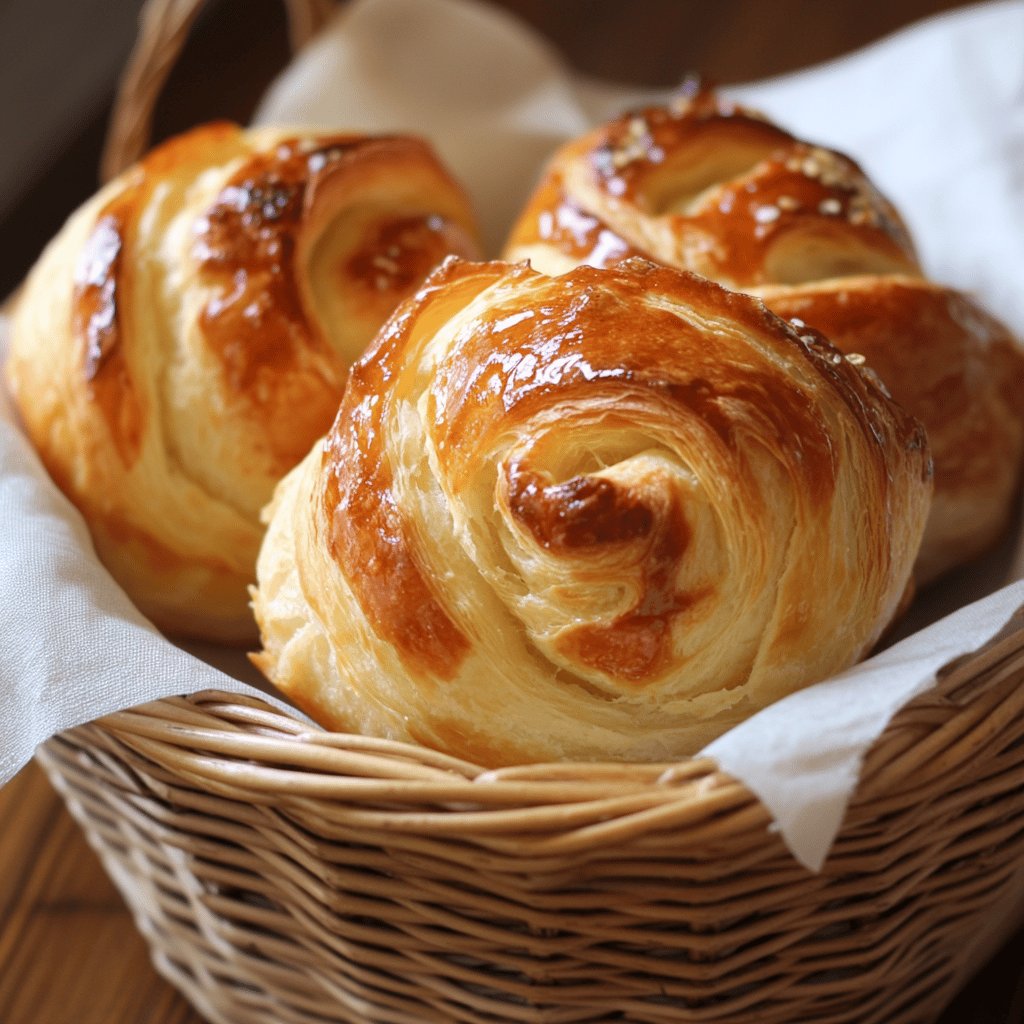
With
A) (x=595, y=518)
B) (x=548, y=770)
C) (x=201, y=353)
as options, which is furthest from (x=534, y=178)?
(x=548, y=770)

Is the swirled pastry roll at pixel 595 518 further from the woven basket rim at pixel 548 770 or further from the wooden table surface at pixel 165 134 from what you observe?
the wooden table surface at pixel 165 134

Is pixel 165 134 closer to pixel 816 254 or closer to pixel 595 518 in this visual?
pixel 816 254

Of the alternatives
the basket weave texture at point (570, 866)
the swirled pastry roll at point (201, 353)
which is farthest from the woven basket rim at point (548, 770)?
the swirled pastry roll at point (201, 353)

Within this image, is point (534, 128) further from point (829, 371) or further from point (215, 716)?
point (215, 716)

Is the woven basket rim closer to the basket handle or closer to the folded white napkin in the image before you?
the folded white napkin

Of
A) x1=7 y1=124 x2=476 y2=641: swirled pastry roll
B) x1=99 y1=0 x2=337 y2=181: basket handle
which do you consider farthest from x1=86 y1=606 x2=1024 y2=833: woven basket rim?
x1=99 y1=0 x2=337 y2=181: basket handle
